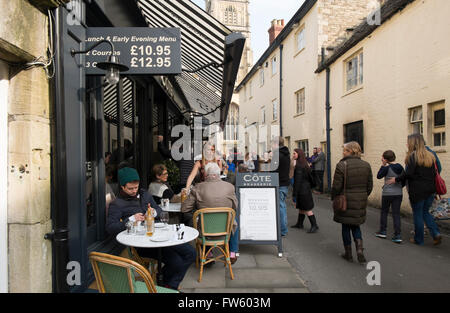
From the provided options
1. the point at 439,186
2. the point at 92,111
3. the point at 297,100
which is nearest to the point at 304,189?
the point at 439,186

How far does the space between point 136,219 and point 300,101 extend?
45.0ft

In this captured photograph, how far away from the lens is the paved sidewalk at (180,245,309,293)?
3.61m

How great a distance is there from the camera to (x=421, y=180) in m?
5.11

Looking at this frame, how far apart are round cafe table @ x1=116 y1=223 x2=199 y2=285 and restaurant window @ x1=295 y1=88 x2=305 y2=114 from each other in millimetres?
12926

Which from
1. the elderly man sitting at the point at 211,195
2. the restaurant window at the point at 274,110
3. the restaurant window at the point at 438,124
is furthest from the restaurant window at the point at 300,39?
the elderly man sitting at the point at 211,195

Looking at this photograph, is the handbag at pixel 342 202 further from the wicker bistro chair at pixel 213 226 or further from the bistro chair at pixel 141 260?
the bistro chair at pixel 141 260


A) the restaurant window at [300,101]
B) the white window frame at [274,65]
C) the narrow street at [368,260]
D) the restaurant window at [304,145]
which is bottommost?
the narrow street at [368,260]

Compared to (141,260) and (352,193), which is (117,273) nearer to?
(141,260)

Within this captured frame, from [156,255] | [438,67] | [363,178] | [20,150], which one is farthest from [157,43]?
[438,67]

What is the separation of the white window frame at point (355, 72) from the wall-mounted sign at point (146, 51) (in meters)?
8.67

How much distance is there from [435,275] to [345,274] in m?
1.19

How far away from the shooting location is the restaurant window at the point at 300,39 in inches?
579

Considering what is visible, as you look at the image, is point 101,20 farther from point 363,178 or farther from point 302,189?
point 302,189

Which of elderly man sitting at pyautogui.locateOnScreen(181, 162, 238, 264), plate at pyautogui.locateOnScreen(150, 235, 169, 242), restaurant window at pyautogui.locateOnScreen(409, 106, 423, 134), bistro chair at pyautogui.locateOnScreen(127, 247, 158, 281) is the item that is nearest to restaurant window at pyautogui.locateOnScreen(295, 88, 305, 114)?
restaurant window at pyautogui.locateOnScreen(409, 106, 423, 134)
